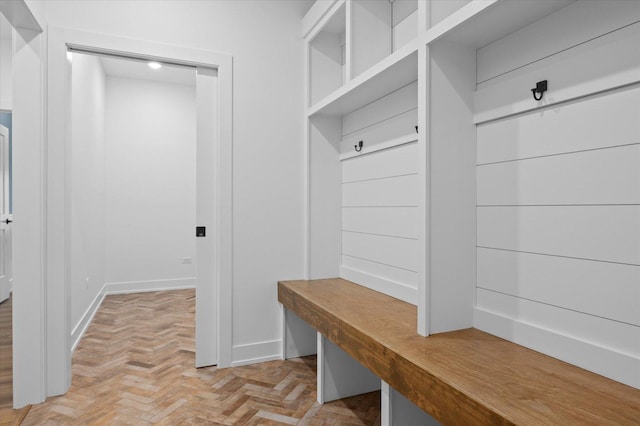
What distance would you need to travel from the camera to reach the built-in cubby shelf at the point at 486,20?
4.28ft

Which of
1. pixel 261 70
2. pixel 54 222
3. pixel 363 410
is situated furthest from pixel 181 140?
pixel 363 410

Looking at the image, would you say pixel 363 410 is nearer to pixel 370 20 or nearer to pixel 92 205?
pixel 370 20

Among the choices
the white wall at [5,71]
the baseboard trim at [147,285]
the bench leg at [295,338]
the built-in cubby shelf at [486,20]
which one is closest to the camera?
the built-in cubby shelf at [486,20]

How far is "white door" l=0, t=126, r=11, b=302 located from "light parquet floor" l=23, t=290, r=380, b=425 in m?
1.72

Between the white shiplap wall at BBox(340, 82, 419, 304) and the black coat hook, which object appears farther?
the white shiplap wall at BBox(340, 82, 419, 304)

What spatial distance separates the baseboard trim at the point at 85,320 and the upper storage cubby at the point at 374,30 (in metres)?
2.90

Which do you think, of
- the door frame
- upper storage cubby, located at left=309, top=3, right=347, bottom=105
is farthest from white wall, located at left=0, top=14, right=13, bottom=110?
upper storage cubby, located at left=309, top=3, right=347, bottom=105

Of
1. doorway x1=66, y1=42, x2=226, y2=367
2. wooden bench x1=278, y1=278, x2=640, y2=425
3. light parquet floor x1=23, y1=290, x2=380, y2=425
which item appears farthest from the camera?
doorway x1=66, y1=42, x2=226, y2=367

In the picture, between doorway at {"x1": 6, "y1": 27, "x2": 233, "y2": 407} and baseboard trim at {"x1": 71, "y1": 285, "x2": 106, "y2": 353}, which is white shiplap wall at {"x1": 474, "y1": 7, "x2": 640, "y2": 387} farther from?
baseboard trim at {"x1": 71, "y1": 285, "x2": 106, "y2": 353}

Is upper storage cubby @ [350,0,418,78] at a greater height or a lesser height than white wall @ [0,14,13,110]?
lesser

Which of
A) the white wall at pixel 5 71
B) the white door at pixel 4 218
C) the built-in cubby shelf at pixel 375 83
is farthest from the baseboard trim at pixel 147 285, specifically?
the built-in cubby shelf at pixel 375 83

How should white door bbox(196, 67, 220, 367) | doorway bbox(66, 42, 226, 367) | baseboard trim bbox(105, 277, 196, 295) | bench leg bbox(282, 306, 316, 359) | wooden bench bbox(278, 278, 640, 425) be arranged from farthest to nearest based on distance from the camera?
baseboard trim bbox(105, 277, 196, 295) → doorway bbox(66, 42, 226, 367) → bench leg bbox(282, 306, 316, 359) → white door bbox(196, 67, 220, 367) → wooden bench bbox(278, 278, 640, 425)

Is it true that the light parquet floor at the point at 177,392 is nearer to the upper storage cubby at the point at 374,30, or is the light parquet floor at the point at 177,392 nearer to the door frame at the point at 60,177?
the door frame at the point at 60,177

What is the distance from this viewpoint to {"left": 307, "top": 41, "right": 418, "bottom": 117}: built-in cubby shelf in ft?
5.71
